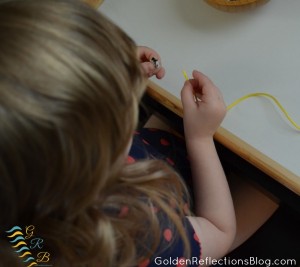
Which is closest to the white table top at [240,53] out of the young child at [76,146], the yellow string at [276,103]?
the yellow string at [276,103]

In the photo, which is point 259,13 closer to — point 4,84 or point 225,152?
point 225,152

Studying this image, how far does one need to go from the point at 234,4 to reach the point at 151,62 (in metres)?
0.18

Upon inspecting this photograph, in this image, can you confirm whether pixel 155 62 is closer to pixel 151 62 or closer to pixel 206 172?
pixel 151 62

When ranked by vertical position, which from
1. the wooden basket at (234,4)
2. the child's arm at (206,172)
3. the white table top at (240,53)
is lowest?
the child's arm at (206,172)

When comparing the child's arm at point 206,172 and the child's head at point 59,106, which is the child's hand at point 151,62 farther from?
the child's head at point 59,106

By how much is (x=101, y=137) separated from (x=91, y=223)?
0.37ft

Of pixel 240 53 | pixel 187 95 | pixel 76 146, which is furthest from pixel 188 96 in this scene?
pixel 76 146

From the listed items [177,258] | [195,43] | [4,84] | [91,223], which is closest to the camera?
[4,84]

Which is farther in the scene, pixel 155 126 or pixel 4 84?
pixel 155 126

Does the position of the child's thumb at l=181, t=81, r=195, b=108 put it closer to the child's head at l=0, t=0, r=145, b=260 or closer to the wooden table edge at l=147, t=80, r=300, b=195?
the wooden table edge at l=147, t=80, r=300, b=195

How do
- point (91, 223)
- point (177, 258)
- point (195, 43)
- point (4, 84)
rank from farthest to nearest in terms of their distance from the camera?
1. point (195, 43)
2. point (177, 258)
3. point (91, 223)
4. point (4, 84)

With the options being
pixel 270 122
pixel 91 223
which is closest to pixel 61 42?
pixel 91 223

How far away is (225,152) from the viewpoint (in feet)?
2.11

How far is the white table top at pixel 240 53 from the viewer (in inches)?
22.2
